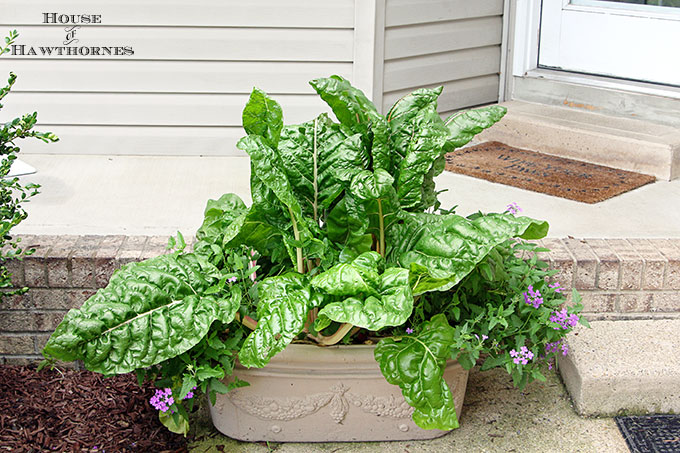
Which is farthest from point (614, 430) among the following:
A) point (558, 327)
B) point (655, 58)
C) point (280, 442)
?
point (655, 58)

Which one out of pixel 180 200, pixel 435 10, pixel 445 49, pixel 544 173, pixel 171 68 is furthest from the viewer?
pixel 445 49

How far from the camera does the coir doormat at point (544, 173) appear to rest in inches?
124

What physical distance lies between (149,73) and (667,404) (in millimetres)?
2373

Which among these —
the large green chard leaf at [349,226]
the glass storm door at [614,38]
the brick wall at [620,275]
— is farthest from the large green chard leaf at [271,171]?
the glass storm door at [614,38]

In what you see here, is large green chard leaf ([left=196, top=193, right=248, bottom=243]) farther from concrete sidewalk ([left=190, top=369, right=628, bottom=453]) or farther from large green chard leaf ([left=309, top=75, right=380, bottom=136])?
concrete sidewalk ([left=190, top=369, right=628, bottom=453])

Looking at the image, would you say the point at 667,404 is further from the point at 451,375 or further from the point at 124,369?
the point at 124,369

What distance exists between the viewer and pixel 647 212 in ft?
9.60

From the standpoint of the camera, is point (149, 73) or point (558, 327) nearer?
point (558, 327)

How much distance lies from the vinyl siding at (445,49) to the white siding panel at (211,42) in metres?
0.25

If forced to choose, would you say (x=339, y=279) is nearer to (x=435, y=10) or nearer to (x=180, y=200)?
(x=180, y=200)

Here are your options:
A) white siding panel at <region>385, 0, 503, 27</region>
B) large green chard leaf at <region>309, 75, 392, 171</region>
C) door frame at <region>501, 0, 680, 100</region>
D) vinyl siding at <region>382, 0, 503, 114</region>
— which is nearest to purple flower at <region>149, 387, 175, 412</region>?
large green chard leaf at <region>309, 75, 392, 171</region>

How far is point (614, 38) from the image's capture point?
3.72 m

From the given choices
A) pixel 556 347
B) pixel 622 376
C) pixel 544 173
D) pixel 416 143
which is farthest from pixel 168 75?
pixel 622 376

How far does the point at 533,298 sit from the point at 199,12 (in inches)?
79.7
